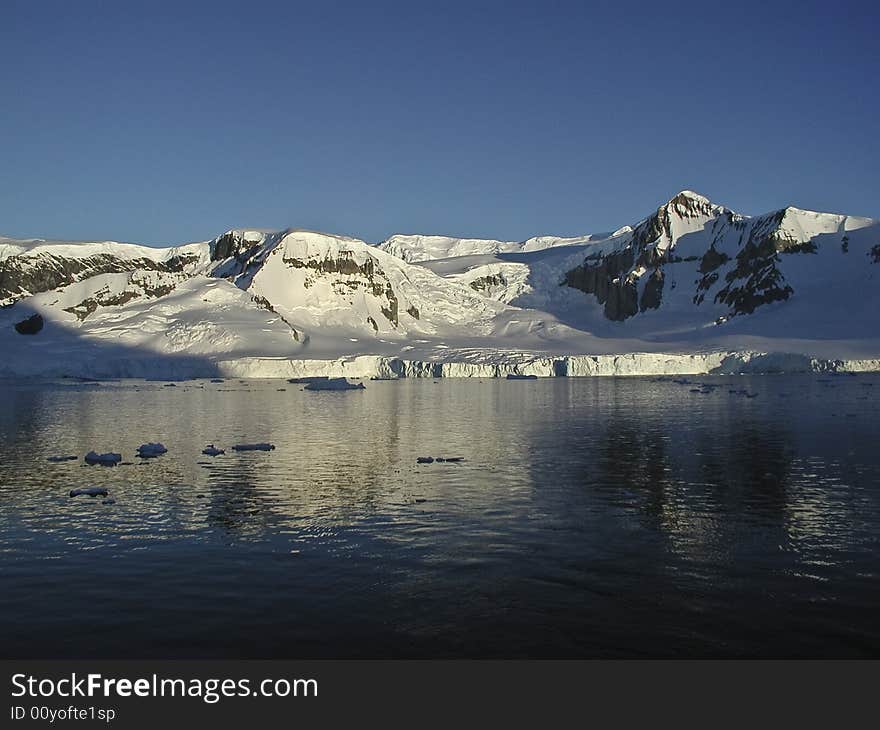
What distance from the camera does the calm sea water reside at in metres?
12.5

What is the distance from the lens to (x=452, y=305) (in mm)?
175250

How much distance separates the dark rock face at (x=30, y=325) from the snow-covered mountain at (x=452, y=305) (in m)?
0.25

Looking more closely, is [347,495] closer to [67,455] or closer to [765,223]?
[67,455]

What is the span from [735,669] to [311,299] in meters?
150

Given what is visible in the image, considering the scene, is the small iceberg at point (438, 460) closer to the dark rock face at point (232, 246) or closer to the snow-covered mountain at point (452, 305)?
the snow-covered mountain at point (452, 305)

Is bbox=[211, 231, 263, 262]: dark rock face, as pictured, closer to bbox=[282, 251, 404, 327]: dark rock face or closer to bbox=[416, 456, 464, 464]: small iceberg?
bbox=[282, 251, 404, 327]: dark rock face

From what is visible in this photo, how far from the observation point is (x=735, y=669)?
1132cm

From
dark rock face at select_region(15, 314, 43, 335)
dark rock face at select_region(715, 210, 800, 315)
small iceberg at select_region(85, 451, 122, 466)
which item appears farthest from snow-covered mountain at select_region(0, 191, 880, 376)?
small iceberg at select_region(85, 451, 122, 466)

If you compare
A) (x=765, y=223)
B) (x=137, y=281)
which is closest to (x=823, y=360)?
(x=765, y=223)

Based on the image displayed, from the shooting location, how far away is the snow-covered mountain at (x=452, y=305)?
112688 millimetres

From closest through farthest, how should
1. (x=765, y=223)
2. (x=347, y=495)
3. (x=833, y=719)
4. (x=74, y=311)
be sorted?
(x=833, y=719), (x=347, y=495), (x=74, y=311), (x=765, y=223)

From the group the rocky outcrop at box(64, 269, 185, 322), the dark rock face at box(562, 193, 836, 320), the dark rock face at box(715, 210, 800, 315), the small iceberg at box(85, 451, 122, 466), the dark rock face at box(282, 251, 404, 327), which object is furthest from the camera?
the dark rock face at box(562, 193, 836, 320)

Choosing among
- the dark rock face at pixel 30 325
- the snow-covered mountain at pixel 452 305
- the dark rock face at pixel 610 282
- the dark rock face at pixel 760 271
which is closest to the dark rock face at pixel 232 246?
the snow-covered mountain at pixel 452 305

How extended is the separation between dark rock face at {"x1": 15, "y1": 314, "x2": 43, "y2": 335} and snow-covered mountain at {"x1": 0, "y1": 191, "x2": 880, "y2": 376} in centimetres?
25
